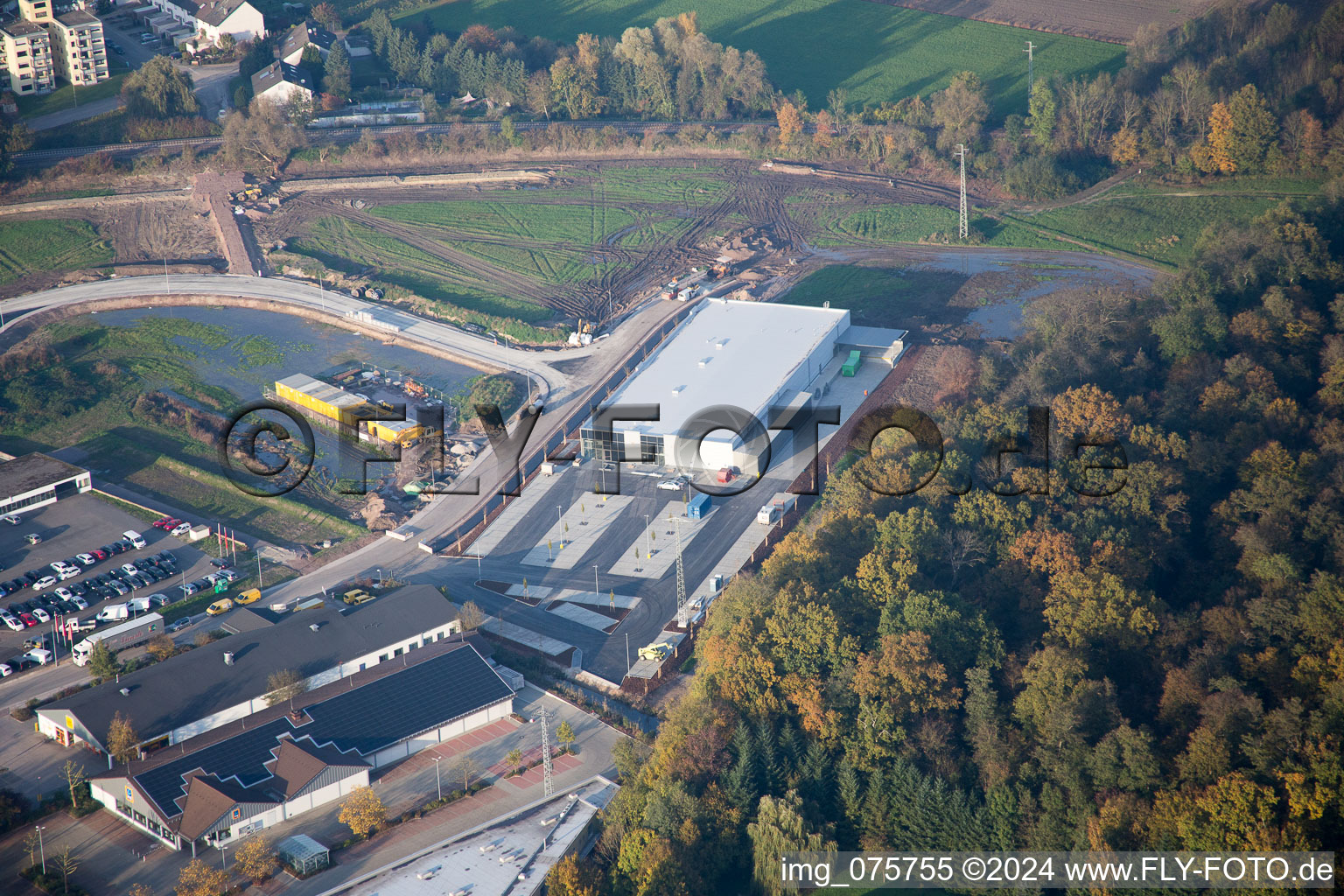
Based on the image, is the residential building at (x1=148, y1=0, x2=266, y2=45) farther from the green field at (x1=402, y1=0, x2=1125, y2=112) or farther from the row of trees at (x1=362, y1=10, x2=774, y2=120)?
the green field at (x1=402, y1=0, x2=1125, y2=112)

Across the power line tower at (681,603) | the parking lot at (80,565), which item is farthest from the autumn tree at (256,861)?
the power line tower at (681,603)

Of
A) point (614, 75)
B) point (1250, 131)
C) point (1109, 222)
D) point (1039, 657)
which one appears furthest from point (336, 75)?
point (1039, 657)

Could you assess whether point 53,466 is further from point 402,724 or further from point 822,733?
point 822,733

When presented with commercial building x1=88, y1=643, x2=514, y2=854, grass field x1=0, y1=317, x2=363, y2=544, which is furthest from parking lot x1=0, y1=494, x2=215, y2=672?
commercial building x1=88, y1=643, x2=514, y2=854

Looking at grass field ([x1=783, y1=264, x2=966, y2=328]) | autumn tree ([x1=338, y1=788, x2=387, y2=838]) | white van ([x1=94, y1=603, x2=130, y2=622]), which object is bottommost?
autumn tree ([x1=338, y1=788, x2=387, y2=838])

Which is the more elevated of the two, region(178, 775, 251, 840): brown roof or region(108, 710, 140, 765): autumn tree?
region(108, 710, 140, 765): autumn tree

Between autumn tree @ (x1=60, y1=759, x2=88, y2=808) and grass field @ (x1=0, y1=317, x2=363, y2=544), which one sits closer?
autumn tree @ (x1=60, y1=759, x2=88, y2=808)

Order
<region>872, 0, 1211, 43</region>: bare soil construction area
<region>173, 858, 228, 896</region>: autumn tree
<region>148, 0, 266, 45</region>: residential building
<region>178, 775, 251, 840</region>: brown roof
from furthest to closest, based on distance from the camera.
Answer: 1. <region>872, 0, 1211, 43</region>: bare soil construction area
2. <region>148, 0, 266, 45</region>: residential building
3. <region>178, 775, 251, 840</region>: brown roof
4. <region>173, 858, 228, 896</region>: autumn tree

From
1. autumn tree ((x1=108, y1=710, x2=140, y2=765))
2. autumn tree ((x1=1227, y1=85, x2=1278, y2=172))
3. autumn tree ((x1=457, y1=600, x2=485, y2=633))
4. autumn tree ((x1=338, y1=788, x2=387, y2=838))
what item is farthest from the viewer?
autumn tree ((x1=1227, y1=85, x2=1278, y2=172))
